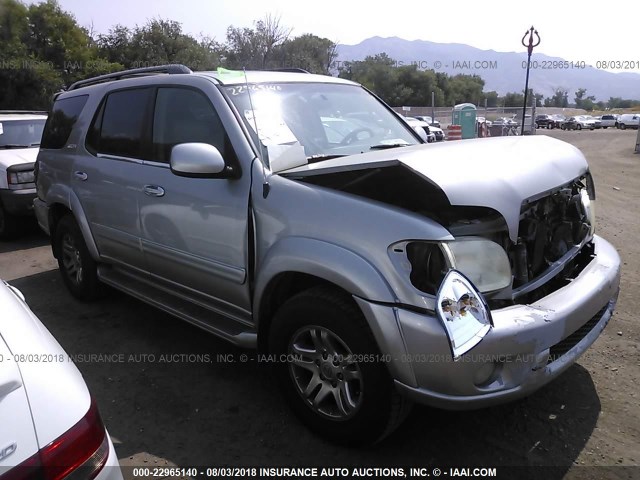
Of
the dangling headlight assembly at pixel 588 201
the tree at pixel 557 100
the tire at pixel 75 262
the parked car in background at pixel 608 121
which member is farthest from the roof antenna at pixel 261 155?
the tree at pixel 557 100

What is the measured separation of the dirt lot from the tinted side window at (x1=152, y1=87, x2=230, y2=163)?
1.50 m

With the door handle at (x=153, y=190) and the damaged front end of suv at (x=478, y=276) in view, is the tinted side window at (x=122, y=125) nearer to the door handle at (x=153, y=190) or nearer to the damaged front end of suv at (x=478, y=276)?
the door handle at (x=153, y=190)

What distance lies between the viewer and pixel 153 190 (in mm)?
3455

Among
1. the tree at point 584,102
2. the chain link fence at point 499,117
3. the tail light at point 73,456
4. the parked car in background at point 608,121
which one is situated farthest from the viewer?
the tree at point 584,102

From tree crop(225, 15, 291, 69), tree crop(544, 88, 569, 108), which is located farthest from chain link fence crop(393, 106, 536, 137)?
tree crop(544, 88, 569, 108)

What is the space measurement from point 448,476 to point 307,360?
0.89 meters

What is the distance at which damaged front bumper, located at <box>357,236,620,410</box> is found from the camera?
82.0 inches

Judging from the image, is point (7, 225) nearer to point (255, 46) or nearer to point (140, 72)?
point (140, 72)

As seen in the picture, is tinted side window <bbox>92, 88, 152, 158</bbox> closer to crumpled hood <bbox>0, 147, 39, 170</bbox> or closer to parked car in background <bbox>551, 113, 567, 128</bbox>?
crumpled hood <bbox>0, 147, 39, 170</bbox>

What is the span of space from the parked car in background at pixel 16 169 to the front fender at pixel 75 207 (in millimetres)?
2828

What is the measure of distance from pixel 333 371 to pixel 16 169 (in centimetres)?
655

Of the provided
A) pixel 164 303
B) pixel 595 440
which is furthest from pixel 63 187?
pixel 595 440

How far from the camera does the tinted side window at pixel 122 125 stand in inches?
147

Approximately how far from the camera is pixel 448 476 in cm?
242
